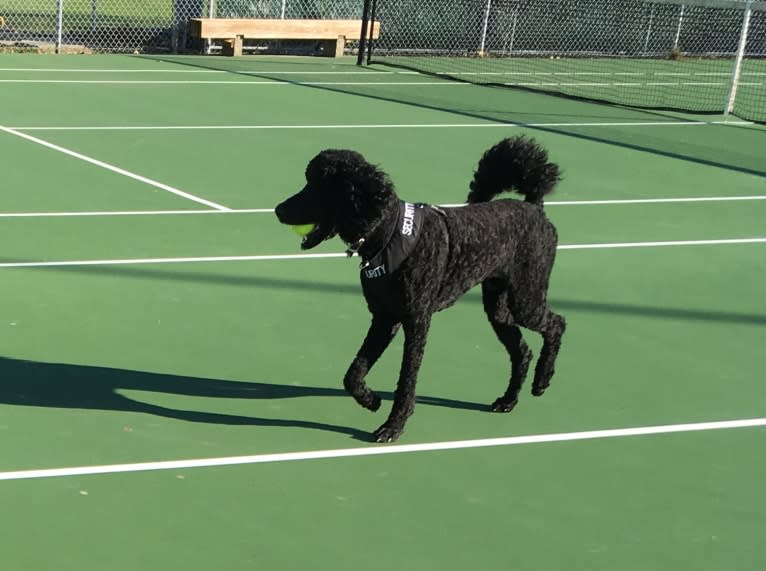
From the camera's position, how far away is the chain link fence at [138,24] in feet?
73.6

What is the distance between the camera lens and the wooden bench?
72.1ft

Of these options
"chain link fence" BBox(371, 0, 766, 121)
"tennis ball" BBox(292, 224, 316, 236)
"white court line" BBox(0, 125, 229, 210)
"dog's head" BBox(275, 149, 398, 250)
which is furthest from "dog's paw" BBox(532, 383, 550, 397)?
"chain link fence" BBox(371, 0, 766, 121)

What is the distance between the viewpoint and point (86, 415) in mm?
6293

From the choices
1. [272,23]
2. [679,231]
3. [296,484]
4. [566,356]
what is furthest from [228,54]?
[296,484]

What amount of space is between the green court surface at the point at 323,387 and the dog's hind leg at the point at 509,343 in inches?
5.3

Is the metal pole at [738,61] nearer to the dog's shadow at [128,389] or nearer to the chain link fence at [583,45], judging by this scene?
the chain link fence at [583,45]

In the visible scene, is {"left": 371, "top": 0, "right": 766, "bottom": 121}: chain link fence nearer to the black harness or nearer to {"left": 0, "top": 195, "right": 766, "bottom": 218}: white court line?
{"left": 0, "top": 195, "right": 766, "bottom": 218}: white court line

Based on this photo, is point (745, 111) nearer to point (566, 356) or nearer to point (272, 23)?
point (272, 23)

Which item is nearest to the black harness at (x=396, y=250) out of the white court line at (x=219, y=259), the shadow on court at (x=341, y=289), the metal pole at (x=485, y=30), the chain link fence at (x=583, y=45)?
the shadow on court at (x=341, y=289)

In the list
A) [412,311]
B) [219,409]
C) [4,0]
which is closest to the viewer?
[412,311]

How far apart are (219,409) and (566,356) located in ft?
7.15

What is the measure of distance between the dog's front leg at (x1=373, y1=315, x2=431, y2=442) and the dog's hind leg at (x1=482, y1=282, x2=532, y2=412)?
2.12 ft

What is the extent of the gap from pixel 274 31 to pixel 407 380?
56.1 ft

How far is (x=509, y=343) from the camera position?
667 cm
